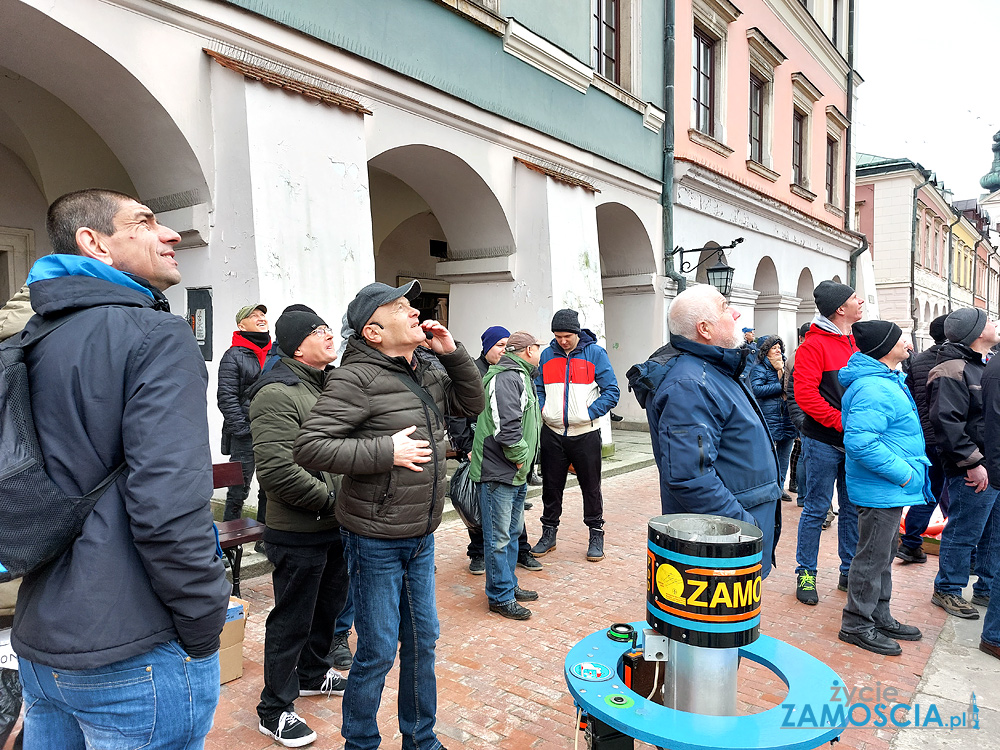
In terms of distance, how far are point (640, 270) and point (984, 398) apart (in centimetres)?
863

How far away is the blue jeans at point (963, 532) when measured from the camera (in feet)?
14.7

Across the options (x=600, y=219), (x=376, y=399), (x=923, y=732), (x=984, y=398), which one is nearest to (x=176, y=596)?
(x=376, y=399)

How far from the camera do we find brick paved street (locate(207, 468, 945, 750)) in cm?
307

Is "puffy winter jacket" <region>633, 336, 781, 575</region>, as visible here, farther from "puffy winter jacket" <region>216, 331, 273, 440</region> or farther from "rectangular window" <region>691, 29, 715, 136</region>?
"rectangular window" <region>691, 29, 715, 136</region>

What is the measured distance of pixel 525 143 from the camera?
920cm

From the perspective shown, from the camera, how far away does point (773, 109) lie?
632 inches

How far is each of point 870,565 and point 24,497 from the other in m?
4.08

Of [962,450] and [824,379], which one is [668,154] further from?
[962,450]

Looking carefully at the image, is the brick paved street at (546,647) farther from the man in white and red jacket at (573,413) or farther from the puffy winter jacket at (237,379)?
the puffy winter jacket at (237,379)

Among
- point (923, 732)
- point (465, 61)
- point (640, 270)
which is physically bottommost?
point (923, 732)

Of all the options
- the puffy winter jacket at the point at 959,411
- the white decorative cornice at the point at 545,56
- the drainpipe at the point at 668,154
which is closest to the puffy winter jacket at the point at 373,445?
the puffy winter jacket at the point at 959,411

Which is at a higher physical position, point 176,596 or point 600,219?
point 600,219

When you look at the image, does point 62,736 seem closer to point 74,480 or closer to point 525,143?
point 74,480

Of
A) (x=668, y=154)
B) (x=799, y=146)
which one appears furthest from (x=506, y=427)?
(x=799, y=146)
